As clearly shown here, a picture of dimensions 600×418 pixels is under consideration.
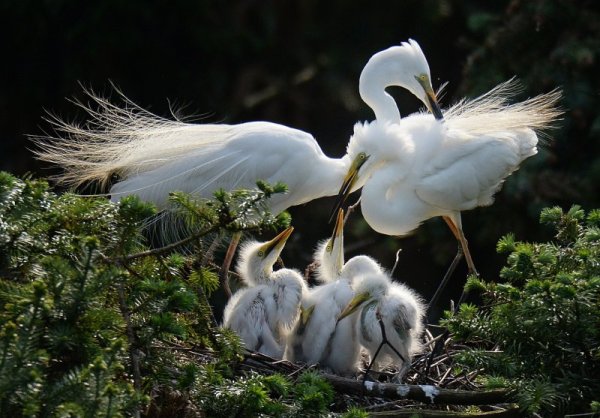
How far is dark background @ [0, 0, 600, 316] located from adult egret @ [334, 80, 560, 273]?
0.74 m

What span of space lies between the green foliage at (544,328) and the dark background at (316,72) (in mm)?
2982

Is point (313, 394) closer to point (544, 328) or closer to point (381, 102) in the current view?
point (544, 328)

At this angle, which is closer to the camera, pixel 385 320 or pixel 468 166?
pixel 385 320

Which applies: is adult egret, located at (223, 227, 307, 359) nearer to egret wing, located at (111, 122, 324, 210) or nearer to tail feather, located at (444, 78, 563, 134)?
egret wing, located at (111, 122, 324, 210)

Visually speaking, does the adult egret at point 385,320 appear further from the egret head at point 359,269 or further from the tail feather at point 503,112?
the tail feather at point 503,112

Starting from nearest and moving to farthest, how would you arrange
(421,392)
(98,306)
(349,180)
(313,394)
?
(98,306) < (313,394) < (421,392) < (349,180)

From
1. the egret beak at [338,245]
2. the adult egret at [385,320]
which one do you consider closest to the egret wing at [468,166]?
the egret beak at [338,245]

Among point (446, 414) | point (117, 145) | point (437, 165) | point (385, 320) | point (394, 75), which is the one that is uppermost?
point (117, 145)

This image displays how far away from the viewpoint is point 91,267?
10.1ft

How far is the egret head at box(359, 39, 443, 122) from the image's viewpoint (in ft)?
20.3

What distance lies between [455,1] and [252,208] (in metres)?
5.68

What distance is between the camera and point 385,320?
15.8 ft

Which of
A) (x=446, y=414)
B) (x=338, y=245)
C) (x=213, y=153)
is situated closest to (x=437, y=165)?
(x=338, y=245)

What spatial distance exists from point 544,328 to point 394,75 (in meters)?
2.84
